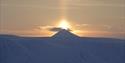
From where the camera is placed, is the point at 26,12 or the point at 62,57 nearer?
the point at 62,57

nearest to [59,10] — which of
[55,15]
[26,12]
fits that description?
[55,15]

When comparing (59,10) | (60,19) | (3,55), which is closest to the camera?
(3,55)

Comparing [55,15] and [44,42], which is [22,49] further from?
[55,15]

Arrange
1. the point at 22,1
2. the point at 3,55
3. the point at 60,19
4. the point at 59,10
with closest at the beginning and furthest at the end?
the point at 3,55 → the point at 60,19 → the point at 59,10 → the point at 22,1

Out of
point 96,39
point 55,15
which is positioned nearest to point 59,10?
point 55,15

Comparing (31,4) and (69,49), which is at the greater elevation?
(31,4)

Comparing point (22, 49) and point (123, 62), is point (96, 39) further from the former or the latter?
point (22, 49)
